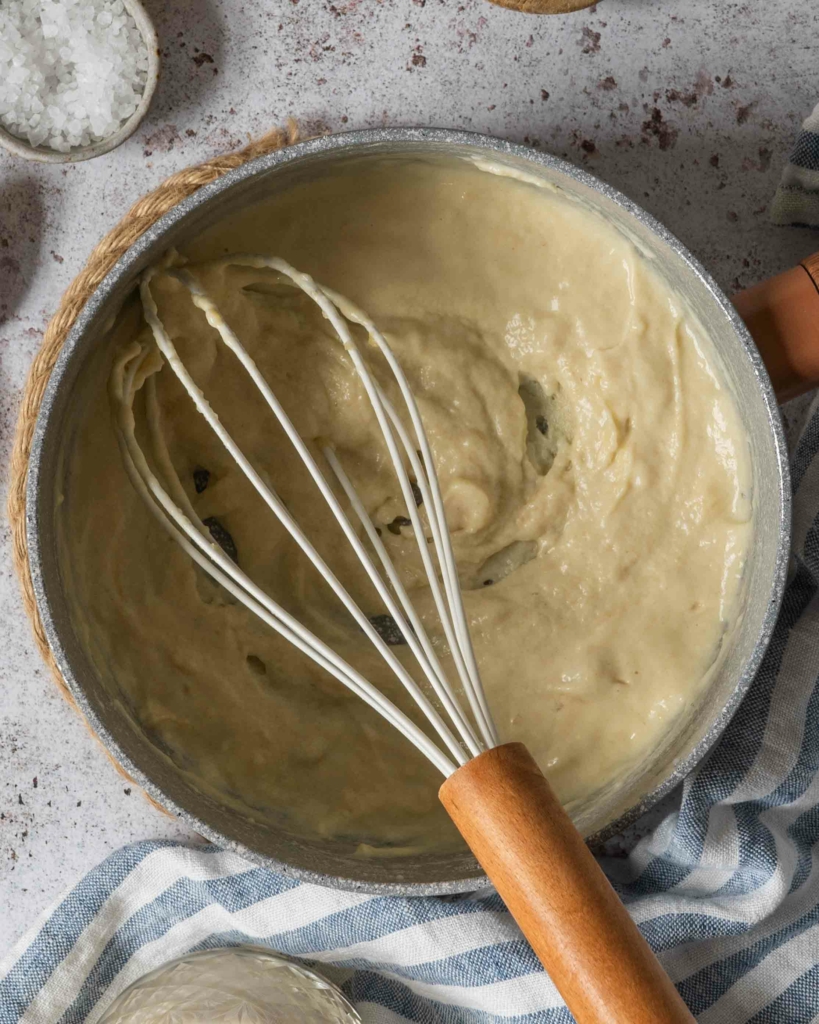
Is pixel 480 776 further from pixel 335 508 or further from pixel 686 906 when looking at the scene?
pixel 686 906

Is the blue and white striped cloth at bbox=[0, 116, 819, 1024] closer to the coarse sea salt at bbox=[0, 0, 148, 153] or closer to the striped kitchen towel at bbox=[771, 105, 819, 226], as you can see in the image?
the striped kitchen towel at bbox=[771, 105, 819, 226]

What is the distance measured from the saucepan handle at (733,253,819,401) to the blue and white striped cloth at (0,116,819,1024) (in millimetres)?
165

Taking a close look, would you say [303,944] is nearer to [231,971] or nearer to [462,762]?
[231,971]

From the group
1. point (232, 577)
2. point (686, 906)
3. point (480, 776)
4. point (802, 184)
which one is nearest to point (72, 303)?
point (232, 577)

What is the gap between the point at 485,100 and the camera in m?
1.00

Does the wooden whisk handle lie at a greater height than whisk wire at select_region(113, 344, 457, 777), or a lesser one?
lesser

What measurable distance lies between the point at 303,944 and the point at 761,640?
506 mm

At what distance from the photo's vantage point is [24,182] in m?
1.01

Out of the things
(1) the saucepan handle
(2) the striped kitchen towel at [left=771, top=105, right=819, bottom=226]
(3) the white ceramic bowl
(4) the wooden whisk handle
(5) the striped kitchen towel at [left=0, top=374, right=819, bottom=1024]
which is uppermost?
(3) the white ceramic bowl

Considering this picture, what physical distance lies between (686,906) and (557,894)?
0.33m

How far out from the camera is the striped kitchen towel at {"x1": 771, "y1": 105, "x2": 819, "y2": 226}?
94 cm

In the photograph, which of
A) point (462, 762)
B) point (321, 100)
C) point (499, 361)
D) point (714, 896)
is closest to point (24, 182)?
point (321, 100)

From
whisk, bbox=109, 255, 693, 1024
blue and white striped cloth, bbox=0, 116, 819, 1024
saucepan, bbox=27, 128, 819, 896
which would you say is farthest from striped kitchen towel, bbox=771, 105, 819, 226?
whisk, bbox=109, 255, 693, 1024

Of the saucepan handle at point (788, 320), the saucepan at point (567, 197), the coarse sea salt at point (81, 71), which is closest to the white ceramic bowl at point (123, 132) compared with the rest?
the coarse sea salt at point (81, 71)
